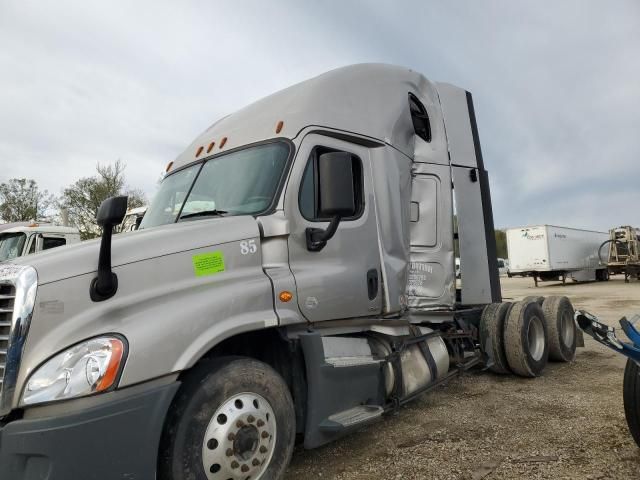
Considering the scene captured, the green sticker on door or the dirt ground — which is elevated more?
the green sticker on door

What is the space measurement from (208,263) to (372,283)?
5.17 ft

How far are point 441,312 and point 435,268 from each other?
489 mm

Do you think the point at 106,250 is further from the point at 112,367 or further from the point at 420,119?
the point at 420,119

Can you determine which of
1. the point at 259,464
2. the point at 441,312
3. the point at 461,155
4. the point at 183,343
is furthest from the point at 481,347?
the point at 183,343

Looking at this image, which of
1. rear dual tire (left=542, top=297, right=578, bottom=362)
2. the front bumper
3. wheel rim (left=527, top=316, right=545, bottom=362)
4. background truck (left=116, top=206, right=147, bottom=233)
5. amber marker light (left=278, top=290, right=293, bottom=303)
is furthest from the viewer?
rear dual tire (left=542, top=297, right=578, bottom=362)

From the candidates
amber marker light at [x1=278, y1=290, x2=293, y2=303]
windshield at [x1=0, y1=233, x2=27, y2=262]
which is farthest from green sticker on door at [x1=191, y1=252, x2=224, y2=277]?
windshield at [x1=0, y1=233, x2=27, y2=262]

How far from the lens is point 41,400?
233 cm

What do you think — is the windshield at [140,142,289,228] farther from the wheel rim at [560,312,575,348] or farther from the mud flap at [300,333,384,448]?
the wheel rim at [560,312,575,348]

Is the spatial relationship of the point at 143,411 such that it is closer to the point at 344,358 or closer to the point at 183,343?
the point at 183,343

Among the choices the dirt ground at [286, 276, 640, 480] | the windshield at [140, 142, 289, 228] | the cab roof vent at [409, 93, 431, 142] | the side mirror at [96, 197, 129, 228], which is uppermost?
A: the cab roof vent at [409, 93, 431, 142]

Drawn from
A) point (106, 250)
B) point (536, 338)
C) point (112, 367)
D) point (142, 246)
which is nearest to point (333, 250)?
point (142, 246)

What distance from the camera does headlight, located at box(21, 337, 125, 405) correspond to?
7.67ft

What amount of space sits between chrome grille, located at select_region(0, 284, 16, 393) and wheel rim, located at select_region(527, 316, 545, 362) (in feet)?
19.2

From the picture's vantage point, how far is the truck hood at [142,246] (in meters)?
2.59
